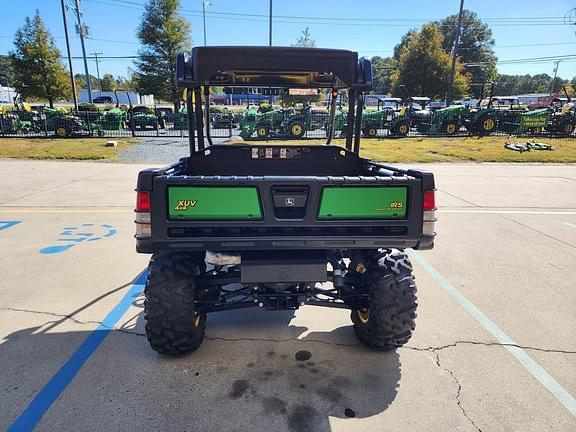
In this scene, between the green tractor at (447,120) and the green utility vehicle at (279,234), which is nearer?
the green utility vehicle at (279,234)

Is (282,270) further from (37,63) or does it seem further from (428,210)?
(37,63)

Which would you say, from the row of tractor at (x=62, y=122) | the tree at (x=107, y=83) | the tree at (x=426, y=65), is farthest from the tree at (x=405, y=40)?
the tree at (x=107, y=83)

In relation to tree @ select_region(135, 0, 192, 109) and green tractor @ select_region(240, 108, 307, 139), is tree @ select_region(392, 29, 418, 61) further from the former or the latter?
green tractor @ select_region(240, 108, 307, 139)

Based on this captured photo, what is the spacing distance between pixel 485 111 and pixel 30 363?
24.8 m

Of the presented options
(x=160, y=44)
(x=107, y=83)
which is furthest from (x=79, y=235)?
(x=107, y=83)

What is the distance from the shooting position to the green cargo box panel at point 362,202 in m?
2.62

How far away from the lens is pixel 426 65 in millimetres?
37250

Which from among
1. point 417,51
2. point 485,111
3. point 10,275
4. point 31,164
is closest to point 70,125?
point 31,164

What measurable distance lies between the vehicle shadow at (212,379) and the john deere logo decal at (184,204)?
127cm

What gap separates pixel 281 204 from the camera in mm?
2666

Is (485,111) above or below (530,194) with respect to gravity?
above

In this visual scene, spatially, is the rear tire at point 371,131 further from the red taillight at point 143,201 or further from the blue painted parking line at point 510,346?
the red taillight at point 143,201

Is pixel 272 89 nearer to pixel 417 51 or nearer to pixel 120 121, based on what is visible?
pixel 120 121

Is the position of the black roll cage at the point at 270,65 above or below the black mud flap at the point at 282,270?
above
